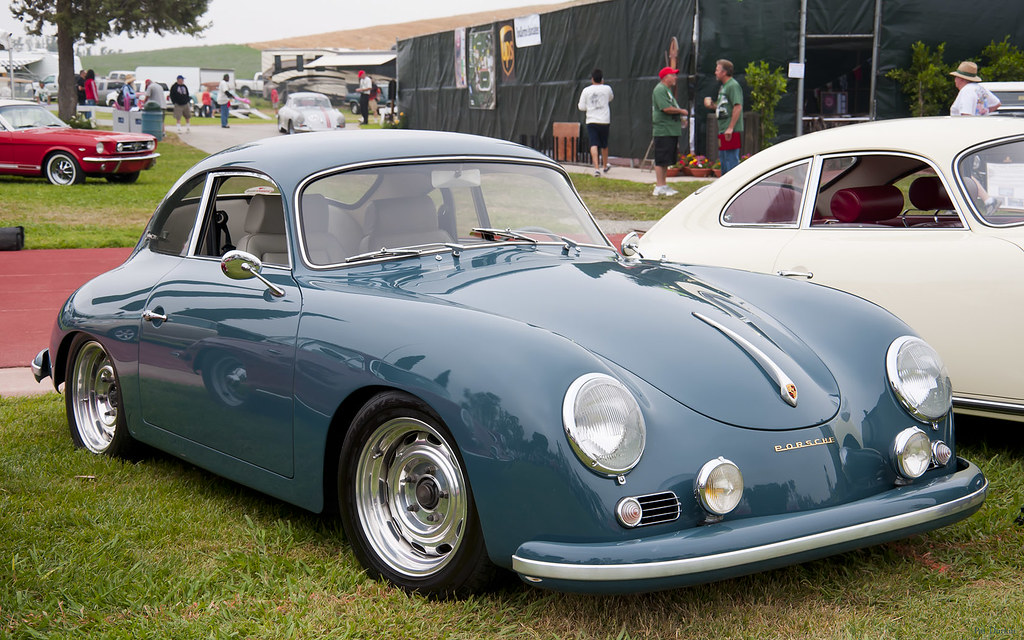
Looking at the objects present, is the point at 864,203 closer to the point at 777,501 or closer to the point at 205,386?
the point at 777,501

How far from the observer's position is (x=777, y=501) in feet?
10.1

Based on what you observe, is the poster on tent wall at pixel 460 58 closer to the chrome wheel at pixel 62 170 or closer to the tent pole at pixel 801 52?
the tent pole at pixel 801 52

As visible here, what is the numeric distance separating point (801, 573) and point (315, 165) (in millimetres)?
2336

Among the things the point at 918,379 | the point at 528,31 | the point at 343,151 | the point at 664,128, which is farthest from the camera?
the point at 528,31

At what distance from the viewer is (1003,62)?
19.4m

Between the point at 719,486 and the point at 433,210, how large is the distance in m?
1.83

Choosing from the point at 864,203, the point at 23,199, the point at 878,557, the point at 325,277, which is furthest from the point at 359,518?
the point at 23,199

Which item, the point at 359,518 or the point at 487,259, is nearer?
the point at 359,518

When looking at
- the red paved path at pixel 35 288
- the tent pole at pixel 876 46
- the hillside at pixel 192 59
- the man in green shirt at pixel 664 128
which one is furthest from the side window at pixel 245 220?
the hillside at pixel 192 59

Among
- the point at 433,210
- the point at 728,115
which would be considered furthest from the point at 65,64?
the point at 433,210

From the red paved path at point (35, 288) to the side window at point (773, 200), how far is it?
179 inches

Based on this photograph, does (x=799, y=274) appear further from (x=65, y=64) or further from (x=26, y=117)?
(x=65, y=64)

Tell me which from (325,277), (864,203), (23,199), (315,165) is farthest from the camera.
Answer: (23,199)

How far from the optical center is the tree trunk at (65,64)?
103 ft
